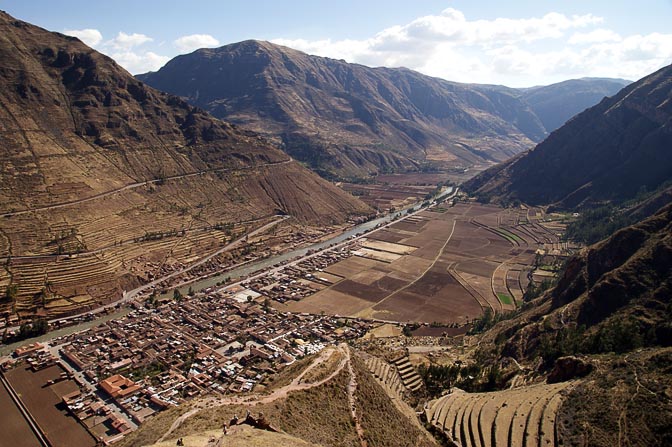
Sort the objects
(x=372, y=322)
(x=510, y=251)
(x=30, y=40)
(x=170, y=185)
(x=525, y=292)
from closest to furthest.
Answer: (x=372, y=322), (x=525, y=292), (x=510, y=251), (x=170, y=185), (x=30, y=40)

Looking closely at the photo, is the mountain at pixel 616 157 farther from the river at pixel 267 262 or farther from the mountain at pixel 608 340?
the mountain at pixel 608 340

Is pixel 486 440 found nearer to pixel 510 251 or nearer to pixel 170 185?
pixel 510 251

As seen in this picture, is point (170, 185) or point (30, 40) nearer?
point (170, 185)

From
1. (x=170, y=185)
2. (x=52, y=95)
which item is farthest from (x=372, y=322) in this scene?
(x=52, y=95)

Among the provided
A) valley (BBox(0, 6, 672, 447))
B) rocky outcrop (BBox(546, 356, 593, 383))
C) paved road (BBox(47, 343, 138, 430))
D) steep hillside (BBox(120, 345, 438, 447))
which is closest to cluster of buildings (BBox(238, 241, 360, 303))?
valley (BBox(0, 6, 672, 447))

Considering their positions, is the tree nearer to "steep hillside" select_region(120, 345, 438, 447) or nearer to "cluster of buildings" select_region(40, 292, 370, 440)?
"cluster of buildings" select_region(40, 292, 370, 440)
